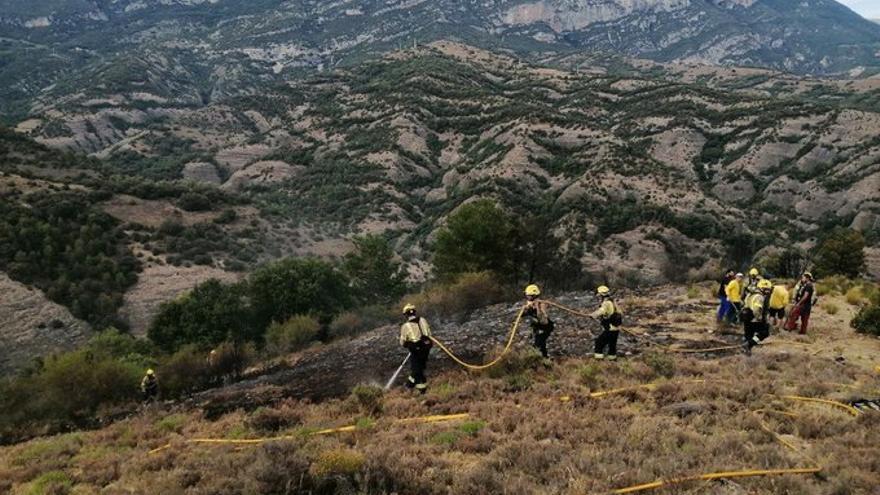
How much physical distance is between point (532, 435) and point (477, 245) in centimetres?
2264

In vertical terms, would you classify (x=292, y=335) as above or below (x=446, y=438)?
below

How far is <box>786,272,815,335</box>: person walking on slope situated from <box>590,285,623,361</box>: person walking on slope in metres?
6.74

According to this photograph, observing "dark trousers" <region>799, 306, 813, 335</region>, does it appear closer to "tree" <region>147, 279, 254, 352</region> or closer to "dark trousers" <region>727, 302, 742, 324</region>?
"dark trousers" <region>727, 302, 742, 324</region>

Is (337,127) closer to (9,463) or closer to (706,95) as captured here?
(706,95)

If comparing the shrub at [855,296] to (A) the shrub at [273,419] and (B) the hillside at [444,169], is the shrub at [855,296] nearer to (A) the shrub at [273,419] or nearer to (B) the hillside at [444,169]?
(B) the hillside at [444,169]

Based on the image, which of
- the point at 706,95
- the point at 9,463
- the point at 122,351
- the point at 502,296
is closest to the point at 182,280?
the point at 122,351

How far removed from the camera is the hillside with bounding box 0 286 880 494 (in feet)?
26.4

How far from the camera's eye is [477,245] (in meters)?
32.2

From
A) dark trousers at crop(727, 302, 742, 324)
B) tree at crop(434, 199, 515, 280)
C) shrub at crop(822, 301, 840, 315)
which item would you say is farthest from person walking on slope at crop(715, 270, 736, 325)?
tree at crop(434, 199, 515, 280)

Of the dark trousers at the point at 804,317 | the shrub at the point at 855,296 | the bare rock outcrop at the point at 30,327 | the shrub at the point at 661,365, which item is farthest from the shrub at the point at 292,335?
the shrub at the point at 855,296

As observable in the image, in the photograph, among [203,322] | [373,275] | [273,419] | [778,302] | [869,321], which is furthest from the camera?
[373,275]

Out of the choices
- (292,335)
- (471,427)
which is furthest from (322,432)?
(292,335)

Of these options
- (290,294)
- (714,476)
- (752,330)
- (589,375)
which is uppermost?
(714,476)

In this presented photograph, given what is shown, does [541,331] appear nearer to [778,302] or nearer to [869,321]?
[778,302]
